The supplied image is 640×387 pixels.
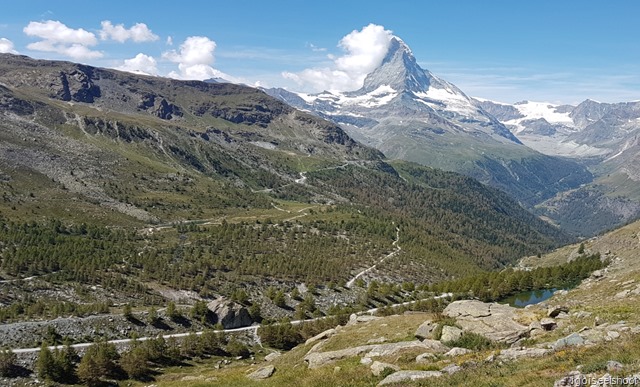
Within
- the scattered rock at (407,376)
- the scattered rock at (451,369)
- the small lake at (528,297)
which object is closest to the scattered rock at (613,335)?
the scattered rock at (451,369)

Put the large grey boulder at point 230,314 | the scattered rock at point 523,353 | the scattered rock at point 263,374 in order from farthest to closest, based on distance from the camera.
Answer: the large grey boulder at point 230,314
the scattered rock at point 263,374
the scattered rock at point 523,353

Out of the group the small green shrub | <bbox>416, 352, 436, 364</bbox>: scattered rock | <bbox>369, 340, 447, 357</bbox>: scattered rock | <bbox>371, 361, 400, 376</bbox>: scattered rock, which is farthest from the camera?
<bbox>369, 340, 447, 357</bbox>: scattered rock

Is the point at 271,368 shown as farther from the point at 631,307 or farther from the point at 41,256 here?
the point at 41,256

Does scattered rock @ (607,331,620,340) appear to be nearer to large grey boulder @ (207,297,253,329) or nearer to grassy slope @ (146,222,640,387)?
grassy slope @ (146,222,640,387)

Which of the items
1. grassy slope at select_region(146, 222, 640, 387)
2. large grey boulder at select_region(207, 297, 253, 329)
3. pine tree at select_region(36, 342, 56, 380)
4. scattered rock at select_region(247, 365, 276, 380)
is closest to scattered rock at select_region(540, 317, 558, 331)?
grassy slope at select_region(146, 222, 640, 387)

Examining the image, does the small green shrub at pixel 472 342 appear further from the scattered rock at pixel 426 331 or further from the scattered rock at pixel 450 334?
the scattered rock at pixel 426 331

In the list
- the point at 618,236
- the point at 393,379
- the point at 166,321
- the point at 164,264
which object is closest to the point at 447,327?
the point at 393,379
